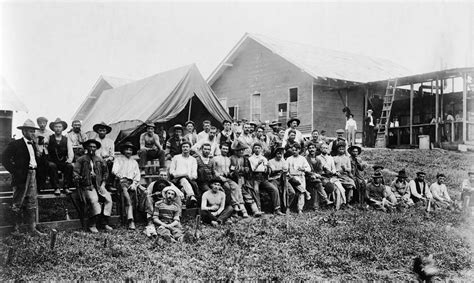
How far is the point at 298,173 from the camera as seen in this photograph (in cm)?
942

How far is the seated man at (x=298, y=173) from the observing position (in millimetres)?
9211

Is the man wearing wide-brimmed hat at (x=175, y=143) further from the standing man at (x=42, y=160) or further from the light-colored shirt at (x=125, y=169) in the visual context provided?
the standing man at (x=42, y=160)

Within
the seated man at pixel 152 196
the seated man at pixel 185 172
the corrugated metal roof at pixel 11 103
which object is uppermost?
the corrugated metal roof at pixel 11 103

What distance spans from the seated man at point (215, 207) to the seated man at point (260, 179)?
933 millimetres

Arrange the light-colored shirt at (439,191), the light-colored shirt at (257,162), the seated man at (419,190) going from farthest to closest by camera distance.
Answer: the light-colored shirt at (439,191) → the seated man at (419,190) → the light-colored shirt at (257,162)

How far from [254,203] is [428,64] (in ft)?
50.2

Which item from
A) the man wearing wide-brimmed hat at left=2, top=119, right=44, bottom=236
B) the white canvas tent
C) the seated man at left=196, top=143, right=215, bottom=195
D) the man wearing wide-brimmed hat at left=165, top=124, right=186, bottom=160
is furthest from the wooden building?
the man wearing wide-brimmed hat at left=2, top=119, right=44, bottom=236

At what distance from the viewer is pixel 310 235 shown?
23.5 ft

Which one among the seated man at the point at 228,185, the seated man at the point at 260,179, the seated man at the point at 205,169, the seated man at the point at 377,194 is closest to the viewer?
the seated man at the point at 228,185

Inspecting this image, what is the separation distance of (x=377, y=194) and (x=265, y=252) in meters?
4.79

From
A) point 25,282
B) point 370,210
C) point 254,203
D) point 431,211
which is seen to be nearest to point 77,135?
point 254,203

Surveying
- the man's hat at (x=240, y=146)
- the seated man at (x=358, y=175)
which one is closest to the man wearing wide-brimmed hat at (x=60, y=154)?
the man's hat at (x=240, y=146)

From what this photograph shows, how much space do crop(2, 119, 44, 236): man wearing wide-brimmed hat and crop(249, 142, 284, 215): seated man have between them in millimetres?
3965

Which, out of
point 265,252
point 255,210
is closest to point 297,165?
point 255,210
